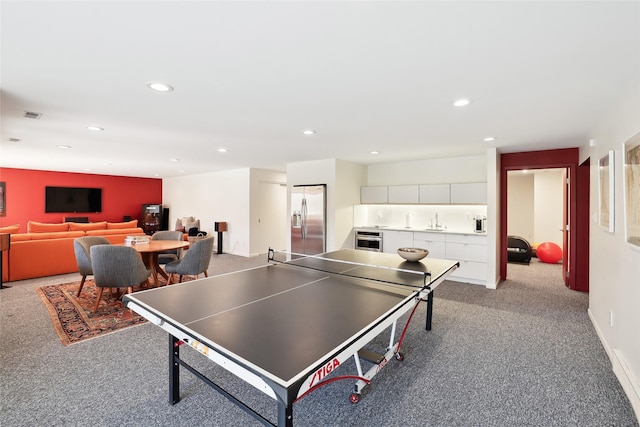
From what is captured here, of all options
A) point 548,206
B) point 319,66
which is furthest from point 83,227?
point 548,206

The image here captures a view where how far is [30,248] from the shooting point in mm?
5293

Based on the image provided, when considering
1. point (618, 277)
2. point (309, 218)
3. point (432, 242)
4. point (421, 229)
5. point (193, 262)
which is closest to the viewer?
point (618, 277)

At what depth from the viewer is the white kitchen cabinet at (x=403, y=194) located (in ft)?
19.7

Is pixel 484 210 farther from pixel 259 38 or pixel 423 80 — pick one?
pixel 259 38

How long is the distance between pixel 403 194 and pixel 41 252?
6852 millimetres

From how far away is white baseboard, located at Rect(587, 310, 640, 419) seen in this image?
2.02 metres

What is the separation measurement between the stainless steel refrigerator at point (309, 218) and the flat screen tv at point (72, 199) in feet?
23.4

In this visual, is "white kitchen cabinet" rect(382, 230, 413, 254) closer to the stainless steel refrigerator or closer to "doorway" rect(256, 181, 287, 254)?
the stainless steel refrigerator

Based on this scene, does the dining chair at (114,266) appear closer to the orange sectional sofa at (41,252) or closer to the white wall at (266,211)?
the orange sectional sofa at (41,252)

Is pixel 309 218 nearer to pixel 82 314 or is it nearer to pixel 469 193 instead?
pixel 469 193

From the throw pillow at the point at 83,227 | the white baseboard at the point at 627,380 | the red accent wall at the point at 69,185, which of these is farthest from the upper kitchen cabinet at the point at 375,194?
the red accent wall at the point at 69,185

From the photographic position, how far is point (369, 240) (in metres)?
6.32

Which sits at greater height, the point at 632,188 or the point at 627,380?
the point at 632,188

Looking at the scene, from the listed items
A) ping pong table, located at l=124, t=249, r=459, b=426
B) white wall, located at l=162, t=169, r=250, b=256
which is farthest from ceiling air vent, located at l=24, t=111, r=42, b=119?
white wall, located at l=162, t=169, r=250, b=256
